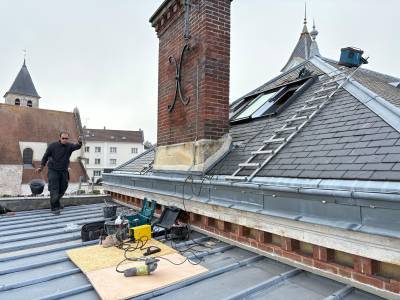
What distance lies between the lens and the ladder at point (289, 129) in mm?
3785

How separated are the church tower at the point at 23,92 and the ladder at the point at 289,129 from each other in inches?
2108

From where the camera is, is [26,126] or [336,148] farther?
[26,126]

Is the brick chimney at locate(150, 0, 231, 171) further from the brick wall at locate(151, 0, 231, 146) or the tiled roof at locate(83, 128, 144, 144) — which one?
the tiled roof at locate(83, 128, 144, 144)

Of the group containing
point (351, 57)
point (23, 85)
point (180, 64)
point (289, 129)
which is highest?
point (23, 85)

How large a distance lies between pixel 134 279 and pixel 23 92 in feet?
182

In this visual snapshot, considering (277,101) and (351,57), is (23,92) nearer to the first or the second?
(277,101)

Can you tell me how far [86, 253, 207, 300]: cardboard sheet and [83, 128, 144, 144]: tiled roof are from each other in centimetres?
5983

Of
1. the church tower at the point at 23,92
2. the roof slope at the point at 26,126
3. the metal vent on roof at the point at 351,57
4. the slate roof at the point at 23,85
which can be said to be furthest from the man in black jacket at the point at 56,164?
the slate roof at the point at 23,85

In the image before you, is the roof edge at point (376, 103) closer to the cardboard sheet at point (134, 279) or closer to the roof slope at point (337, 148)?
the roof slope at point (337, 148)

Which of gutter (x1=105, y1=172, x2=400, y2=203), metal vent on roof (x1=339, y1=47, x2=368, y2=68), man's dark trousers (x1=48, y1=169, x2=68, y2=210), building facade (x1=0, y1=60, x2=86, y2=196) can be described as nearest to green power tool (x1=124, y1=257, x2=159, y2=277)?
gutter (x1=105, y1=172, x2=400, y2=203)

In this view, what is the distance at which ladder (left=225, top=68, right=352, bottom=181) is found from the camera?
379 centimetres

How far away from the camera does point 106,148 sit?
59625 millimetres

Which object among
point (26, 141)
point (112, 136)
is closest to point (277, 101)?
point (26, 141)

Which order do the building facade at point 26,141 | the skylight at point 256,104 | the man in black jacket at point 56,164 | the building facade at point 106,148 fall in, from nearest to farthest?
the man in black jacket at point 56,164, the skylight at point 256,104, the building facade at point 26,141, the building facade at point 106,148
